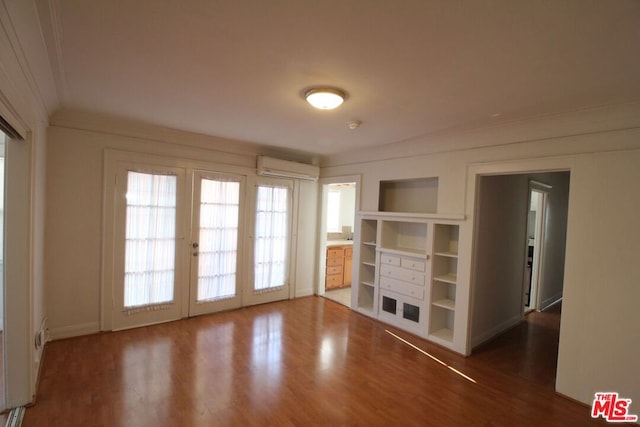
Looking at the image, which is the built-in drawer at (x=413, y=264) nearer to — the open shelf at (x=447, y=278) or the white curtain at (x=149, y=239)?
the open shelf at (x=447, y=278)

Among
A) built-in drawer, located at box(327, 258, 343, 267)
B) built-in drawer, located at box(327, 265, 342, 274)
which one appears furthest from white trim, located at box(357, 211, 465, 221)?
built-in drawer, located at box(327, 265, 342, 274)

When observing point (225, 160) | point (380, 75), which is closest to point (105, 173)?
point (225, 160)

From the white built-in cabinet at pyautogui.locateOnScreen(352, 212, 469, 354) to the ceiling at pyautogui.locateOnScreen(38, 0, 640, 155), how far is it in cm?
153

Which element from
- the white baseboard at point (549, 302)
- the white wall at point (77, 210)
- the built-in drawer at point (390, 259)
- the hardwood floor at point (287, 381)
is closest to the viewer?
the hardwood floor at point (287, 381)

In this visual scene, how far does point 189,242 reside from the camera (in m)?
4.12

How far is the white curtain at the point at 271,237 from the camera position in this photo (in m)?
4.82

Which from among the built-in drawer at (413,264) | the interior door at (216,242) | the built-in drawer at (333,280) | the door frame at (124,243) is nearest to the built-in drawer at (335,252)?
the built-in drawer at (333,280)

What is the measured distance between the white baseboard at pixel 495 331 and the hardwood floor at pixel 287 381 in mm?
107

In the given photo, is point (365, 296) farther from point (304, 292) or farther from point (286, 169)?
point (286, 169)

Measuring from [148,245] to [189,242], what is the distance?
0.49 metres

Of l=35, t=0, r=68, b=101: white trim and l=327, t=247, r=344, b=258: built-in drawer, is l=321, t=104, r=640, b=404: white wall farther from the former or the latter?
l=35, t=0, r=68, b=101: white trim

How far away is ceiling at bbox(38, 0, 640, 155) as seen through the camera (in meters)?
1.46

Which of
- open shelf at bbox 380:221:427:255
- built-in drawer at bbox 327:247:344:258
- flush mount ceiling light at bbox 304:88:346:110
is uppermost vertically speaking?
flush mount ceiling light at bbox 304:88:346:110

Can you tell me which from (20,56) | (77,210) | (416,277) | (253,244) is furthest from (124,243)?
(416,277)
